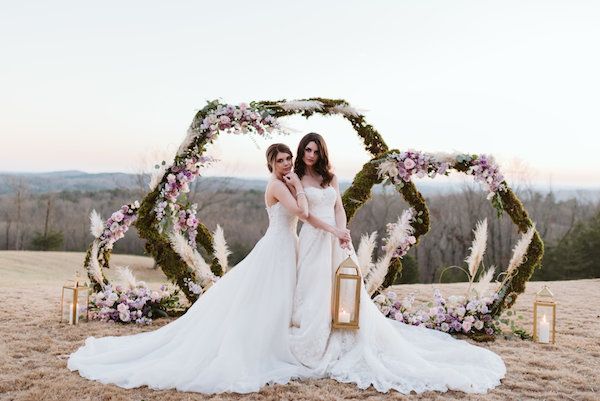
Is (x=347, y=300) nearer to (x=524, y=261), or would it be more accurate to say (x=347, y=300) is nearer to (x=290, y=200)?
(x=290, y=200)

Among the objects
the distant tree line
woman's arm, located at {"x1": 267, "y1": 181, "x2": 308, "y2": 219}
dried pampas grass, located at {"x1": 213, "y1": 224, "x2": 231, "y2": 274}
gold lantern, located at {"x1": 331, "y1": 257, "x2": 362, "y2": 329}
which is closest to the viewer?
gold lantern, located at {"x1": 331, "y1": 257, "x2": 362, "y2": 329}

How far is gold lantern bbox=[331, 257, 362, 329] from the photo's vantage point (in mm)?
5565

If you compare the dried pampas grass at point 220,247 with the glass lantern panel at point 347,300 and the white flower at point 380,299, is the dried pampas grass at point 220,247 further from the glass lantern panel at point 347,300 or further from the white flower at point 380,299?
the glass lantern panel at point 347,300

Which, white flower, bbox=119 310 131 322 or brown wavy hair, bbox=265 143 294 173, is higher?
brown wavy hair, bbox=265 143 294 173

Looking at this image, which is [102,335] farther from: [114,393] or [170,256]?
[114,393]

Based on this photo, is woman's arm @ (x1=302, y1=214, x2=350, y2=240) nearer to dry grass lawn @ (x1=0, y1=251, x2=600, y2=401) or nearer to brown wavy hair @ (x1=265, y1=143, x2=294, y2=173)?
brown wavy hair @ (x1=265, y1=143, x2=294, y2=173)

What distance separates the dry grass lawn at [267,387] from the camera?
4.77 metres

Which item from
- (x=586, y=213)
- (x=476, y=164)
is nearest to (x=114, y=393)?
(x=476, y=164)

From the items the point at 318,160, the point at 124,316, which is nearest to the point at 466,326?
the point at 318,160

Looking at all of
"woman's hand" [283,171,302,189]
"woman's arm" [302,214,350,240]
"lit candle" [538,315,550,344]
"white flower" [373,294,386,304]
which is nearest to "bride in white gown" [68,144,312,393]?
"woman's hand" [283,171,302,189]

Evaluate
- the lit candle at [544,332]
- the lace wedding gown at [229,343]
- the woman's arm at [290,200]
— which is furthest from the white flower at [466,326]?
the woman's arm at [290,200]

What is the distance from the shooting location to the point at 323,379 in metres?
5.19

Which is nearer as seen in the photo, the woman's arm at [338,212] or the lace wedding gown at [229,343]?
the lace wedding gown at [229,343]

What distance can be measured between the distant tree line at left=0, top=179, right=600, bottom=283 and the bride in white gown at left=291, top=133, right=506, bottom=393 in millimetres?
25594
